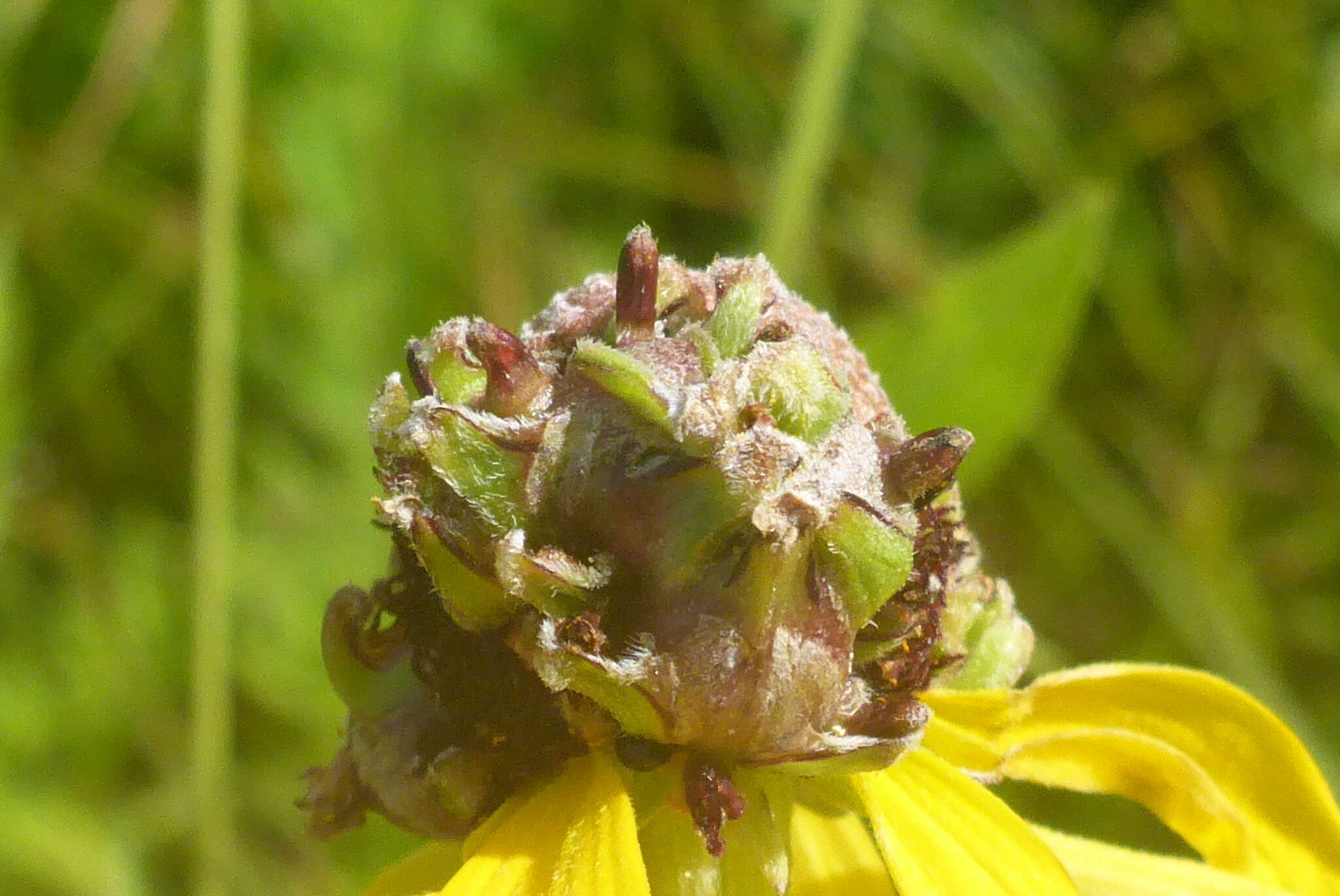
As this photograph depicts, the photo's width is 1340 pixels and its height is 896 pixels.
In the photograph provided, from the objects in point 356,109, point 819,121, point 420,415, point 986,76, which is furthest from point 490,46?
point 420,415

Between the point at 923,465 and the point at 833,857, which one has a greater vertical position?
the point at 923,465

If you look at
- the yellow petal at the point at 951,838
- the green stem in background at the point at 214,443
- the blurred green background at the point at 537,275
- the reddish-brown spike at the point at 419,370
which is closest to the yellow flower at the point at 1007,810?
the yellow petal at the point at 951,838

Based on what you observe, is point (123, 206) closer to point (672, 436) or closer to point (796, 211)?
point (796, 211)

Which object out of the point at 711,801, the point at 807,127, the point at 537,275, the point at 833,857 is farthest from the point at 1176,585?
the point at 711,801

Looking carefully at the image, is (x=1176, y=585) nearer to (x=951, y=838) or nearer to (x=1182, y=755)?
(x=1182, y=755)

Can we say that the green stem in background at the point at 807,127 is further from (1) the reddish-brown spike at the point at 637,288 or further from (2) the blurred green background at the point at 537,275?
(1) the reddish-brown spike at the point at 637,288

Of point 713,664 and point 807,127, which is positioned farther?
point 807,127
